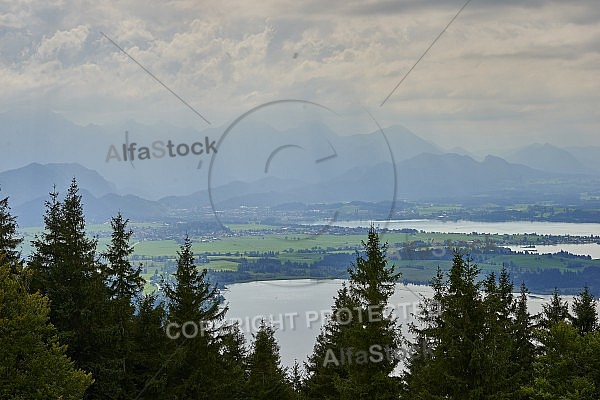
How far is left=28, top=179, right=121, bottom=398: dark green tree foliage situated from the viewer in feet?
51.3

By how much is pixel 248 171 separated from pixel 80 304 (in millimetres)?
7411

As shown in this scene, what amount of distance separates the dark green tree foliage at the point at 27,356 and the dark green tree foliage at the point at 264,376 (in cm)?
952

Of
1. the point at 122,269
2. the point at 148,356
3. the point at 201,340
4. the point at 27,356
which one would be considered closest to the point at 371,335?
the point at 201,340

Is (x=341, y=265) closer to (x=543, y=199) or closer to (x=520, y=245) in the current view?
(x=520, y=245)

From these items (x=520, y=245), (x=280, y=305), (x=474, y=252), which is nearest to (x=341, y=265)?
(x=280, y=305)

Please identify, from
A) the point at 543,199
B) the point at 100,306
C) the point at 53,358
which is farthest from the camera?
the point at 543,199

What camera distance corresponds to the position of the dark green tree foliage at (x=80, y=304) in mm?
15641

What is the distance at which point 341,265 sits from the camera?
131 ft

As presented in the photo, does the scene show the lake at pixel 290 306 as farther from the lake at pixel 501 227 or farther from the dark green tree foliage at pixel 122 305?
the dark green tree foliage at pixel 122 305

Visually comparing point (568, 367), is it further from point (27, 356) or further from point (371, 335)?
point (27, 356)

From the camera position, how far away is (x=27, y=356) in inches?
461

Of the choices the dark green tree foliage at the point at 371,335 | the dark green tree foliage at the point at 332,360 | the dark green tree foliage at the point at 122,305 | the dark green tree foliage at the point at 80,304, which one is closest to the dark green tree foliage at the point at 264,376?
the dark green tree foliage at the point at 332,360

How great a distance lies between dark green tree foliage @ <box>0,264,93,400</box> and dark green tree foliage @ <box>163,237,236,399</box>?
14.3 ft

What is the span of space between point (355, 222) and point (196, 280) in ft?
48.8
